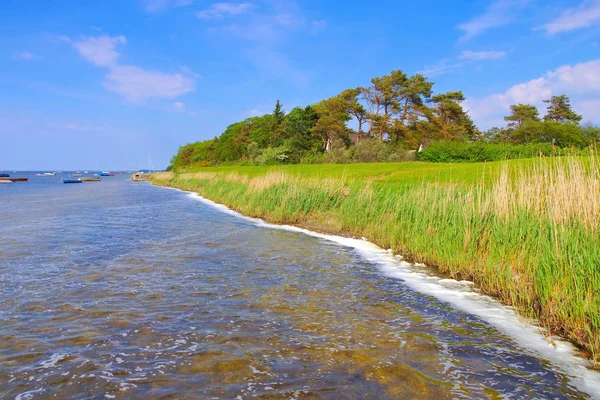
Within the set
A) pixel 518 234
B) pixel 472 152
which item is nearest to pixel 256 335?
pixel 518 234

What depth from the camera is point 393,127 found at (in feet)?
161

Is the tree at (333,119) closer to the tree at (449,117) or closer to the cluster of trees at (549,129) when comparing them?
the tree at (449,117)

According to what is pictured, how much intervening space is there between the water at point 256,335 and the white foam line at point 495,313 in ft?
0.08

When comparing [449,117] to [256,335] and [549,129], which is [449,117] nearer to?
[549,129]

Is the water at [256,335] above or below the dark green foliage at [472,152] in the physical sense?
below

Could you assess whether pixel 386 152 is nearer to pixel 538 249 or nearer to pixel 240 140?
pixel 538 249

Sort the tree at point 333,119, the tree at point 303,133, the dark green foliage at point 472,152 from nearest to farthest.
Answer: the dark green foliage at point 472,152 → the tree at point 333,119 → the tree at point 303,133

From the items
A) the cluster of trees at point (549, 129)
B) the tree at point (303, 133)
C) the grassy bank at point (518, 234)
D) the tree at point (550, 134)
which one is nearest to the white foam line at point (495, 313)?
the grassy bank at point (518, 234)

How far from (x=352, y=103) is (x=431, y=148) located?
18680 mm

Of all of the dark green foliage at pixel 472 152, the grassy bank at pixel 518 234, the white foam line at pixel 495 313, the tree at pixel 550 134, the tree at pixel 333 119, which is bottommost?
the white foam line at pixel 495 313

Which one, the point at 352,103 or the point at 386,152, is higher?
the point at 352,103

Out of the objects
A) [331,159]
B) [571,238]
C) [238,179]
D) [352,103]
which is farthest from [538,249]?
[352,103]

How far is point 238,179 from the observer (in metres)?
30.1

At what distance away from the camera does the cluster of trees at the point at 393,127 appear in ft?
152
